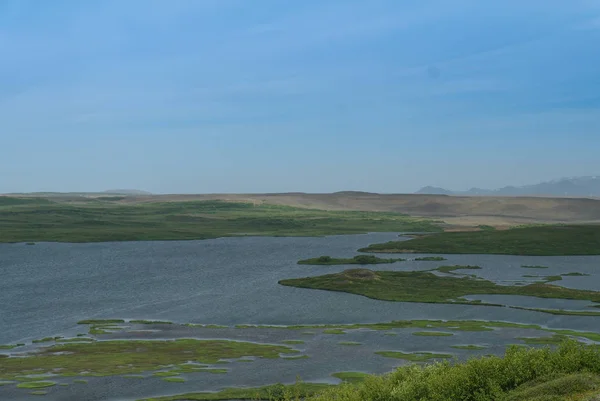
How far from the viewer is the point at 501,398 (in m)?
24.6

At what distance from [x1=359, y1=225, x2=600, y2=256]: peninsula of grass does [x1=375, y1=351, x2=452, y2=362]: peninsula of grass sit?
99099 mm

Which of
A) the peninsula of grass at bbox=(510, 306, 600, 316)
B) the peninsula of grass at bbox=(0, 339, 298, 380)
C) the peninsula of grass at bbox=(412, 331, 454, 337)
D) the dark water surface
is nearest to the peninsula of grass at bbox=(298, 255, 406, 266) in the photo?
the dark water surface

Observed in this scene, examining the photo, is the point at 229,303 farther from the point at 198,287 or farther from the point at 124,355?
the point at 124,355

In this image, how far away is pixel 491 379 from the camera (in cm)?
2652

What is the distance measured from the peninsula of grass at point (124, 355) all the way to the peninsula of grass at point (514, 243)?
98447 millimetres

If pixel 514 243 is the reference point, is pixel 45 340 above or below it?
below

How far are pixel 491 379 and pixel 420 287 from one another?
7118cm

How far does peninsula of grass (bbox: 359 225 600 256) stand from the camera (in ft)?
502

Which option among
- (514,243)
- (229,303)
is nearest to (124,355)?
(229,303)

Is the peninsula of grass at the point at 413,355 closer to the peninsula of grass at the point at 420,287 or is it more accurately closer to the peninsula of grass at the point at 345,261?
the peninsula of grass at the point at 420,287

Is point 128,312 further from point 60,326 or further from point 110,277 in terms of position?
point 110,277

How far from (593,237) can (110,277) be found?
11616 cm

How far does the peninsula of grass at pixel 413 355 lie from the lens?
173ft

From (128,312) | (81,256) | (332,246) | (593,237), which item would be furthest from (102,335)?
(593,237)
